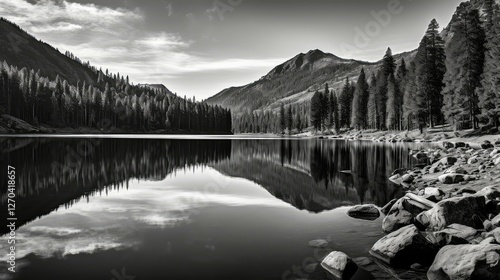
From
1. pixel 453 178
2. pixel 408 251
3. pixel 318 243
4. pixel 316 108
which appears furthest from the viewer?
pixel 316 108

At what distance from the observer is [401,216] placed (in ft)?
37.1

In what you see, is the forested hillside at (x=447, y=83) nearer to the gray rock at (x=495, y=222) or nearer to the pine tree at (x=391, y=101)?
the pine tree at (x=391, y=101)

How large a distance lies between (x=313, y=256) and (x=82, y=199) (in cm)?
1239

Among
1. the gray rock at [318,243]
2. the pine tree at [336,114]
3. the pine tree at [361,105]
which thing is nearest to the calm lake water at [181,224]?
the gray rock at [318,243]

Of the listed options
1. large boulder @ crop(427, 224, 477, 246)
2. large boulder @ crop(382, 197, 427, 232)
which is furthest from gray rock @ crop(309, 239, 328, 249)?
large boulder @ crop(427, 224, 477, 246)

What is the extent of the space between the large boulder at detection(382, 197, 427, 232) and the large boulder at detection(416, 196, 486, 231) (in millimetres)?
651

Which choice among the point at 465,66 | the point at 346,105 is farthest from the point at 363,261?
the point at 346,105

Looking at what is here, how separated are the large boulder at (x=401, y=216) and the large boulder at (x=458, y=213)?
651 millimetres

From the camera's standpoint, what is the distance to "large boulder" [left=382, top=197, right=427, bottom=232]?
1109 centimetres

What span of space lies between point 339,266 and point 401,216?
4988 millimetres

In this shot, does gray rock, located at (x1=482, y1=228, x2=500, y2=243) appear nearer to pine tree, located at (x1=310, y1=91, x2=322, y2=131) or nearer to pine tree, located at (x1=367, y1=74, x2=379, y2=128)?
pine tree, located at (x1=367, y1=74, x2=379, y2=128)

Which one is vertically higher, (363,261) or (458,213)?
(458,213)

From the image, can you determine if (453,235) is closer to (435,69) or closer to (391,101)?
(435,69)

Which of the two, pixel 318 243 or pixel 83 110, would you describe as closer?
pixel 318 243
